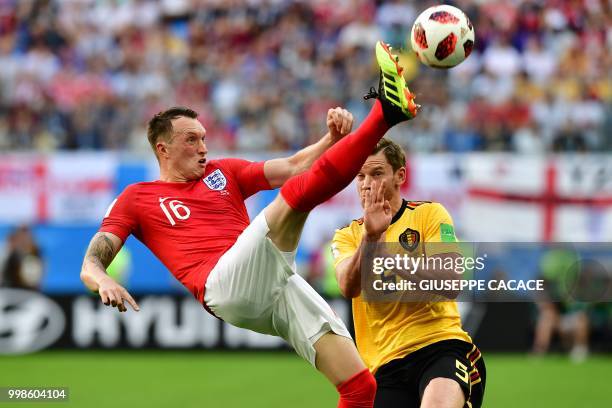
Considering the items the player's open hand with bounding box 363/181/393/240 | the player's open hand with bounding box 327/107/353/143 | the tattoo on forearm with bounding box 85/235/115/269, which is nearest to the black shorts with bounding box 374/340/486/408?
the player's open hand with bounding box 363/181/393/240

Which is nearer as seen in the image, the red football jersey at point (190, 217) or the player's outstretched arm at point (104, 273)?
the player's outstretched arm at point (104, 273)

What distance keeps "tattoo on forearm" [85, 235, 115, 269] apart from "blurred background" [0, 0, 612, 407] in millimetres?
7564

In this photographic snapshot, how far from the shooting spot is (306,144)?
17297mm

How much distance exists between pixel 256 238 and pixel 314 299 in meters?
0.61

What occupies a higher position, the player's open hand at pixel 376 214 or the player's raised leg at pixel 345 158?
the player's raised leg at pixel 345 158

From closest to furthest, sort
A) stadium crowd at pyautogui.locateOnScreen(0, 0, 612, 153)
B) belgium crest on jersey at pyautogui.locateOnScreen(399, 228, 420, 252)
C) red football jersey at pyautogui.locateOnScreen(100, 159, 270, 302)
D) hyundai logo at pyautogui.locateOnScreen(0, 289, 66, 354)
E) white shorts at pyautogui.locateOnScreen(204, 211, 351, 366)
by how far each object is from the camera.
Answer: white shorts at pyautogui.locateOnScreen(204, 211, 351, 366)
belgium crest on jersey at pyautogui.locateOnScreen(399, 228, 420, 252)
red football jersey at pyautogui.locateOnScreen(100, 159, 270, 302)
hyundai logo at pyautogui.locateOnScreen(0, 289, 66, 354)
stadium crowd at pyautogui.locateOnScreen(0, 0, 612, 153)

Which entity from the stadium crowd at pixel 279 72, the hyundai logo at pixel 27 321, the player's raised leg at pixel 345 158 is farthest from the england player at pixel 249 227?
the stadium crowd at pixel 279 72

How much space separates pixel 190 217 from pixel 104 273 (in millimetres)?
745

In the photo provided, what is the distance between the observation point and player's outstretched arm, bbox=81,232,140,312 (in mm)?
6137

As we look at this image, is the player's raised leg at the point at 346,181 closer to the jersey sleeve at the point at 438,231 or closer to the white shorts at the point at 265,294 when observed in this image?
the white shorts at the point at 265,294

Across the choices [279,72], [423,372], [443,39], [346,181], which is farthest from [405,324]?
[279,72]

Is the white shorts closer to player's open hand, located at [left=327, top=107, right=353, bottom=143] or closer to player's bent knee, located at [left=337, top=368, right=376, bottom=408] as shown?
player's bent knee, located at [left=337, top=368, right=376, bottom=408]

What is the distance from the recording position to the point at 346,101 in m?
17.7

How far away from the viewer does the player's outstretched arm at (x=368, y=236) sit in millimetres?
6012
